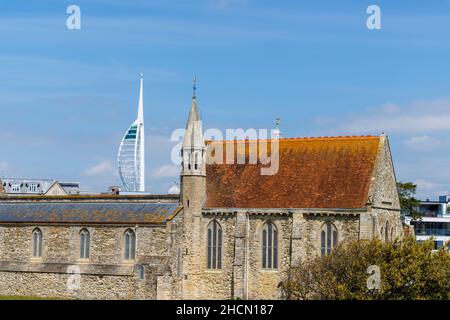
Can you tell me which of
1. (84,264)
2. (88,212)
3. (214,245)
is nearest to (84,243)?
(84,264)

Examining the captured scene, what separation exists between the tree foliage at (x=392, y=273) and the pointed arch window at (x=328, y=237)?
9.89 metres

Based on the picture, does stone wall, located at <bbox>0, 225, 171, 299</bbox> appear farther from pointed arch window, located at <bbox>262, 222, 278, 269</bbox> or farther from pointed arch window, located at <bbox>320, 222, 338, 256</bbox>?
pointed arch window, located at <bbox>320, 222, 338, 256</bbox>

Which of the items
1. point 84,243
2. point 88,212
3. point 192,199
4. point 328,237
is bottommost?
point 84,243

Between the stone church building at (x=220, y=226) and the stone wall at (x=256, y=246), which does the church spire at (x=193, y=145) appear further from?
the stone wall at (x=256, y=246)

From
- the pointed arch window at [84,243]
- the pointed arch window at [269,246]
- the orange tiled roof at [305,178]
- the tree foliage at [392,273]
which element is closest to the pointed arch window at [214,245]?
the orange tiled roof at [305,178]

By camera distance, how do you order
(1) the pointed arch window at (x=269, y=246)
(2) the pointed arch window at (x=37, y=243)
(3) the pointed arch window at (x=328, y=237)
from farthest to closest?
(2) the pointed arch window at (x=37, y=243), (1) the pointed arch window at (x=269, y=246), (3) the pointed arch window at (x=328, y=237)

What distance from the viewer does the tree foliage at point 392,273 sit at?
4512 cm

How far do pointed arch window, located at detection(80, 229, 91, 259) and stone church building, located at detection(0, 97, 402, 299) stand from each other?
0.07 metres

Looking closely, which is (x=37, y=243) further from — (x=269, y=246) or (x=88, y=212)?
(x=269, y=246)

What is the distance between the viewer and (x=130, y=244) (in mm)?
63250

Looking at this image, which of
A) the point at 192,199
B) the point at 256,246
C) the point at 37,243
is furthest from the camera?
the point at 37,243

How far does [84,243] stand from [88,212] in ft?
8.93

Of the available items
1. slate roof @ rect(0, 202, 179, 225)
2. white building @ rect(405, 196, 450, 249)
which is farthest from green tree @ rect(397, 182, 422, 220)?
slate roof @ rect(0, 202, 179, 225)

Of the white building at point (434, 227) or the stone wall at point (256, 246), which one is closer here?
the stone wall at point (256, 246)
